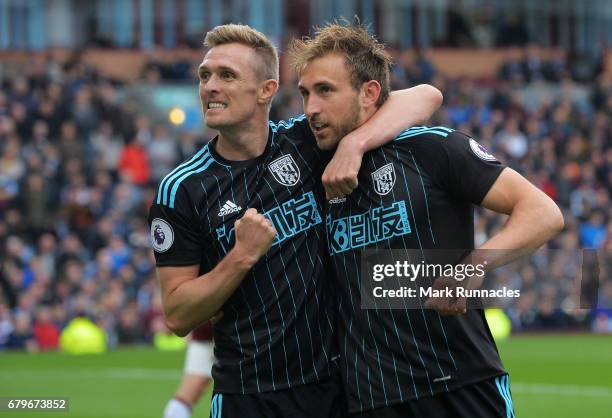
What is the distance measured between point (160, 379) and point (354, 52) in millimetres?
9928

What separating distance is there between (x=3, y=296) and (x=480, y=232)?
7.03 metres

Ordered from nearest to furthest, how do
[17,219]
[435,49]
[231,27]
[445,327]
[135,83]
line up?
[445,327], [231,27], [17,219], [135,83], [435,49]

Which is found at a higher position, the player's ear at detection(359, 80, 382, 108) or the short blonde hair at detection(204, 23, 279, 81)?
the short blonde hair at detection(204, 23, 279, 81)

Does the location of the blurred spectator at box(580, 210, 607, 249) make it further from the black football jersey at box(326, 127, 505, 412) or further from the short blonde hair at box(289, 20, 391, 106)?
the black football jersey at box(326, 127, 505, 412)

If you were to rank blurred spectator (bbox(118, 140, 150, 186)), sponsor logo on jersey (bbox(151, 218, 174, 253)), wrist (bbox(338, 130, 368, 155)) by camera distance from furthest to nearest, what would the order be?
blurred spectator (bbox(118, 140, 150, 186))
sponsor logo on jersey (bbox(151, 218, 174, 253))
wrist (bbox(338, 130, 368, 155))

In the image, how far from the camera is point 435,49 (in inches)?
1298

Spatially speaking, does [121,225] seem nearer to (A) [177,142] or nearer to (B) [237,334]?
(A) [177,142]

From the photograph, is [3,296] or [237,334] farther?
[3,296]

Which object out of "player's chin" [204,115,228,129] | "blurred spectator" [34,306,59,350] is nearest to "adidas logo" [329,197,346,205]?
"player's chin" [204,115,228,129]

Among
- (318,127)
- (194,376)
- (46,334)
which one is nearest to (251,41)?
(318,127)

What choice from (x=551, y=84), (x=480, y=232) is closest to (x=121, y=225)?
(x=480, y=232)

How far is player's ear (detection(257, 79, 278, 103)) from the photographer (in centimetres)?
A: 572

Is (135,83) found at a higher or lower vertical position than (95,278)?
higher

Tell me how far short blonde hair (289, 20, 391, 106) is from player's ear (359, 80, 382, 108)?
2 centimetres
